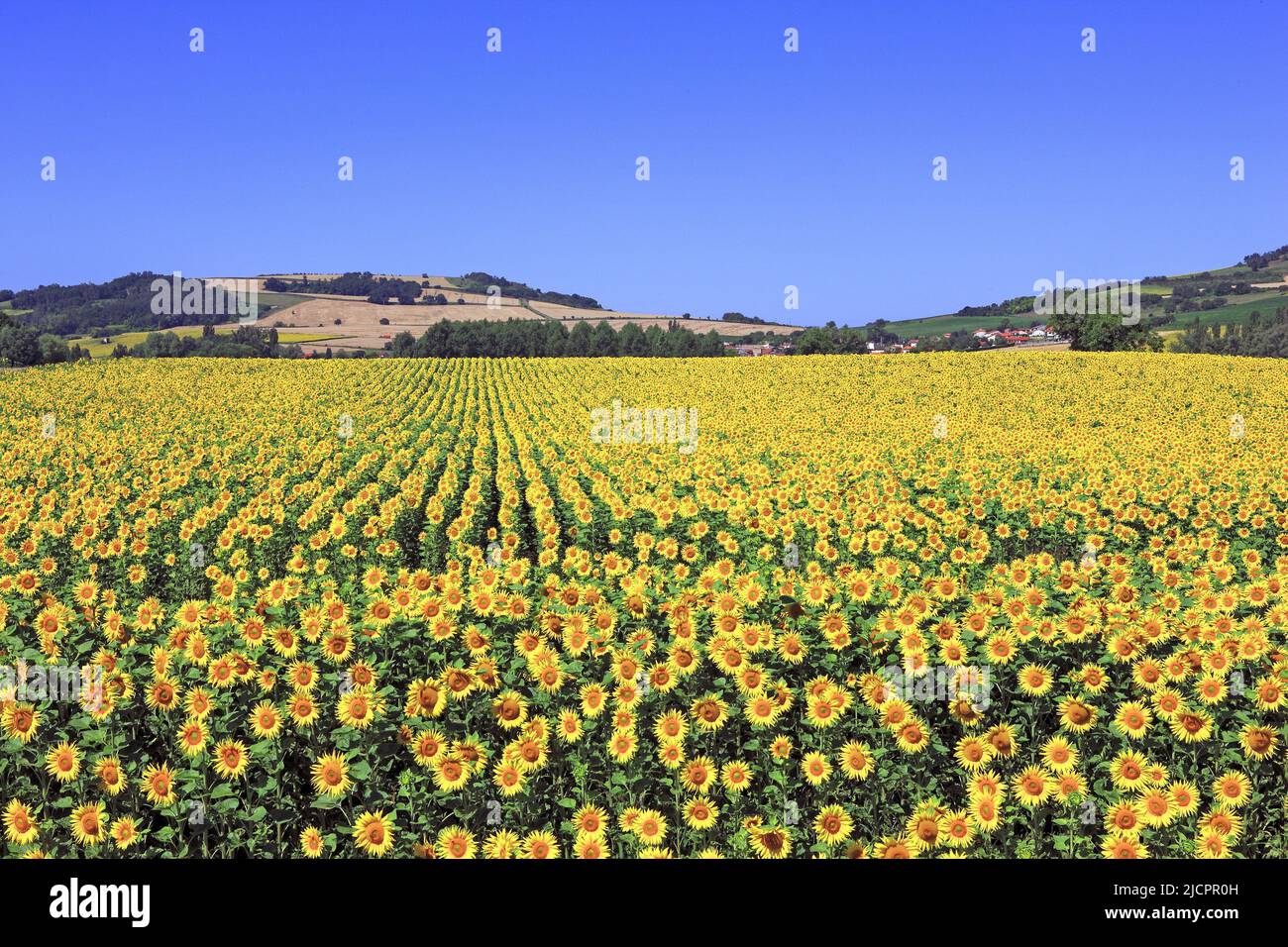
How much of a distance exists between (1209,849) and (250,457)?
19700 mm

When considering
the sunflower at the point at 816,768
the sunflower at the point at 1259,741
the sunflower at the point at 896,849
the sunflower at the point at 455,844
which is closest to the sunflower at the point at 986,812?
the sunflower at the point at 896,849

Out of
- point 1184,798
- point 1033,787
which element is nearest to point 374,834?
point 1033,787

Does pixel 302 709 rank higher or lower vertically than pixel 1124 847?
higher

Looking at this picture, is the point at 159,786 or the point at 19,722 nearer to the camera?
the point at 159,786

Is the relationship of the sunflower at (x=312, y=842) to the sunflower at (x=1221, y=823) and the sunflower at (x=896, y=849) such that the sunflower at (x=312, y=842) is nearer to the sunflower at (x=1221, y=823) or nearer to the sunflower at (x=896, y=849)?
the sunflower at (x=896, y=849)

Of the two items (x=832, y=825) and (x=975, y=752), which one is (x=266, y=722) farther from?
(x=975, y=752)

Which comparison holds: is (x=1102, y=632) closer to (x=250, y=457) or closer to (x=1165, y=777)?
(x=1165, y=777)

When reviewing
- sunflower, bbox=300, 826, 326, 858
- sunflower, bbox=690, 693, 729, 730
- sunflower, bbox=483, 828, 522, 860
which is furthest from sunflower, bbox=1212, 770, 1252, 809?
sunflower, bbox=300, 826, 326, 858

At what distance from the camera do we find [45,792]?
5.81m

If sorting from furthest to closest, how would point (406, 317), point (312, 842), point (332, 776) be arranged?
1. point (406, 317)
2. point (332, 776)
3. point (312, 842)

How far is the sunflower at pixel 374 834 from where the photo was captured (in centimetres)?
533

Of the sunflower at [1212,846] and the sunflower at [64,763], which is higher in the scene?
the sunflower at [64,763]

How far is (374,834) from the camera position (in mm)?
5375

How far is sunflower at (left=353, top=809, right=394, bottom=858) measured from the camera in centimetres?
533
